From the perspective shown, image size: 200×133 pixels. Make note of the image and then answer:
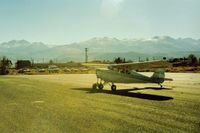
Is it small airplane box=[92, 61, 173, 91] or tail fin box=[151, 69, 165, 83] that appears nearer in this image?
small airplane box=[92, 61, 173, 91]

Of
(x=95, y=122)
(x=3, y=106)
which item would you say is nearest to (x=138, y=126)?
(x=95, y=122)

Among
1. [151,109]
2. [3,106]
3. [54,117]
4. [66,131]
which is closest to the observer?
[66,131]

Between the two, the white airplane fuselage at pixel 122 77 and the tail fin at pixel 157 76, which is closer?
the white airplane fuselage at pixel 122 77

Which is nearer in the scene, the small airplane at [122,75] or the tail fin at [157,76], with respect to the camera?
the small airplane at [122,75]

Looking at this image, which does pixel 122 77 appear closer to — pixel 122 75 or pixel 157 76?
pixel 122 75

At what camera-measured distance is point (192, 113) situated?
47.0 feet

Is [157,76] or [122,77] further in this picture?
[157,76]

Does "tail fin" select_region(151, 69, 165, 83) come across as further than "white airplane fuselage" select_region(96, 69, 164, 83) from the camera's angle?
Yes

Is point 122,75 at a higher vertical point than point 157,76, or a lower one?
higher

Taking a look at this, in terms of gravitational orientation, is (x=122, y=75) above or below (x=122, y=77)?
above

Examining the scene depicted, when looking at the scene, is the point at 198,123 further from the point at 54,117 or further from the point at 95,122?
the point at 54,117

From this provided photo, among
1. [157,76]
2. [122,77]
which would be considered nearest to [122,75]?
[122,77]

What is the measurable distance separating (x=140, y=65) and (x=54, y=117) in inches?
595

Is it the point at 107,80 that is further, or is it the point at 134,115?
the point at 107,80
